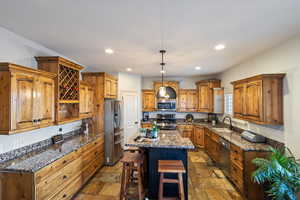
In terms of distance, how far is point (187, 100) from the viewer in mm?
6047

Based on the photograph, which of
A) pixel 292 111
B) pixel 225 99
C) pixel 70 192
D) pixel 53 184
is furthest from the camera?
pixel 225 99

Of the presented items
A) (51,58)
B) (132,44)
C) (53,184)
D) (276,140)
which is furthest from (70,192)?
(276,140)

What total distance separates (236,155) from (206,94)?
3.05m

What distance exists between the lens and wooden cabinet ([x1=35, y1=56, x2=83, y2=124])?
268 centimetres

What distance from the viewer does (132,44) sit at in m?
2.71

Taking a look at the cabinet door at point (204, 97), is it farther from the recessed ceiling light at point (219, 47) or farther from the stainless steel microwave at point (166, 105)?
the recessed ceiling light at point (219, 47)

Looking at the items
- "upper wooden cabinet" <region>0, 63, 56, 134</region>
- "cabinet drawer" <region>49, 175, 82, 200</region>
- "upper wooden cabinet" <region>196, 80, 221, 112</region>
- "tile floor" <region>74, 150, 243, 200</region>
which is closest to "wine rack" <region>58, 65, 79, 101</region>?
"upper wooden cabinet" <region>0, 63, 56, 134</region>

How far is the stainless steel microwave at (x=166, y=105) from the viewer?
6.04 m

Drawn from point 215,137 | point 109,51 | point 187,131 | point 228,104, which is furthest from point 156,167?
point 228,104

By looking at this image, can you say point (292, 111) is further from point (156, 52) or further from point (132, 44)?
point (132, 44)

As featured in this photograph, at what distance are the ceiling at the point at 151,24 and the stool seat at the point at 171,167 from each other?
6.67 ft

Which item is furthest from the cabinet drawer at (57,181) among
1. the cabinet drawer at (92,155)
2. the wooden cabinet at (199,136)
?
the wooden cabinet at (199,136)

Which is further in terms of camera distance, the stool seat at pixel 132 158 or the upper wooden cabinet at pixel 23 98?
the stool seat at pixel 132 158

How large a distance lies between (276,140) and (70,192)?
147 inches
